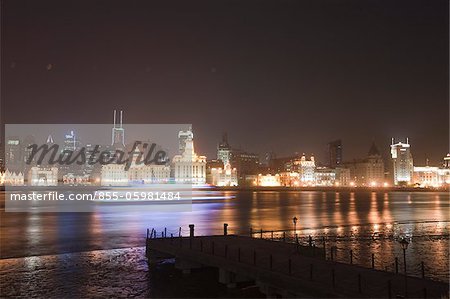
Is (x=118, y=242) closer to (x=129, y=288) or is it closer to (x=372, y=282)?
(x=129, y=288)

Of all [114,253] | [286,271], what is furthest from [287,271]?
[114,253]

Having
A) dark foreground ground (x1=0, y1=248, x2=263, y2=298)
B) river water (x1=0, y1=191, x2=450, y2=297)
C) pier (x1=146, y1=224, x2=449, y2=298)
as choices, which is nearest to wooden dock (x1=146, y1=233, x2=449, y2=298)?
pier (x1=146, y1=224, x2=449, y2=298)

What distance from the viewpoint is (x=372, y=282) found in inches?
599

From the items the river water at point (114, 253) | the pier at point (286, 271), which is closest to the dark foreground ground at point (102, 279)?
the river water at point (114, 253)

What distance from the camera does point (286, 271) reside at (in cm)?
1697

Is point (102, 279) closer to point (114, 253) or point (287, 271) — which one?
point (114, 253)

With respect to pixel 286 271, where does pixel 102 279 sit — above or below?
below

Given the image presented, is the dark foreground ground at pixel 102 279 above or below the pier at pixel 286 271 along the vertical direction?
below

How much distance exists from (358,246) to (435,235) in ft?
32.5

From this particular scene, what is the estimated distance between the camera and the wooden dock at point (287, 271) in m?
14.3

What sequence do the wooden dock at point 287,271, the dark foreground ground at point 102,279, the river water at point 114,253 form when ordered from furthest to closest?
the river water at point 114,253
the dark foreground ground at point 102,279
the wooden dock at point 287,271

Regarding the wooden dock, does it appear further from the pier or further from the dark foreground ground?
the dark foreground ground

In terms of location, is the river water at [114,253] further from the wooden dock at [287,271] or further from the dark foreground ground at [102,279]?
the wooden dock at [287,271]

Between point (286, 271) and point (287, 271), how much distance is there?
0.13ft
